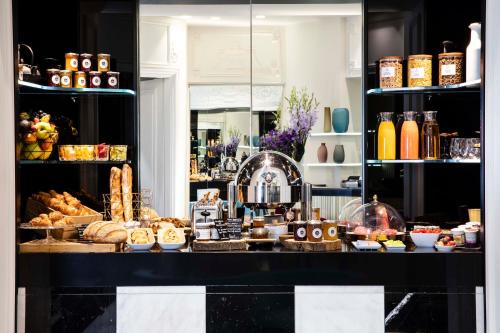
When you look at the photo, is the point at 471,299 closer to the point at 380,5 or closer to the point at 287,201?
the point at 287,201

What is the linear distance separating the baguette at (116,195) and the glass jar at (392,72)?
76.0 inches

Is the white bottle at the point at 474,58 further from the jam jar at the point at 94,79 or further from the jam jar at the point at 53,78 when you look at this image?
the jam jar at the point at 53,78

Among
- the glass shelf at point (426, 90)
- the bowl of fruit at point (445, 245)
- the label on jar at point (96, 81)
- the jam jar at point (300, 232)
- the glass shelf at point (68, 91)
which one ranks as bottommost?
the bowl of fruit at point (445, 245)

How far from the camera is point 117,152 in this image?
4895 millimetres

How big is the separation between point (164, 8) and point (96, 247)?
7.81 ft

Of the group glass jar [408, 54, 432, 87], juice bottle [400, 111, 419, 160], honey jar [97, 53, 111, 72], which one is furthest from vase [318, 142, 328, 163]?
Result: honey jar [97, 53, 111, 72]

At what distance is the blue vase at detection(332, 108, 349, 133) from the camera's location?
5371 mm

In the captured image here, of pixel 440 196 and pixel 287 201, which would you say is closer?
pixel 287 201

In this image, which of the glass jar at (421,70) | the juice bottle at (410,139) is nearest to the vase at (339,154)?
the juice bottle at (410,139)

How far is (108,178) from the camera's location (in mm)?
5180

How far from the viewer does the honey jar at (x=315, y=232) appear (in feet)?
12.0

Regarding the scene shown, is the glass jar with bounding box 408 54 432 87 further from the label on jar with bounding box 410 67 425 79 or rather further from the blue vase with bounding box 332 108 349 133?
the blue vase with bounding box 332 108 349 133

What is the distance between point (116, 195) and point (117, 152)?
34 cm

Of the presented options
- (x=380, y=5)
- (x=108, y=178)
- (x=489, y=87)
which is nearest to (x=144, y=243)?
(x=108, y=178)
